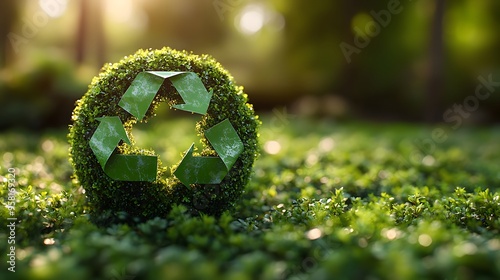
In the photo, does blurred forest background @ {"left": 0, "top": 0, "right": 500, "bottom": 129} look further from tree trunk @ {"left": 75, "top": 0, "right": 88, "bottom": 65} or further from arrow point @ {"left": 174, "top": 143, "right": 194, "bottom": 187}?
arrow point @ {"left": 174, "top": 143, "right": 194, "bottom": 187}

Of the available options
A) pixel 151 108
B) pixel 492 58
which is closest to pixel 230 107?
pixel 151 108

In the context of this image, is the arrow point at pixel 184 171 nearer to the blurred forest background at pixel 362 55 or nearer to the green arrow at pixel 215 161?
the green arrow at pixel 215 161

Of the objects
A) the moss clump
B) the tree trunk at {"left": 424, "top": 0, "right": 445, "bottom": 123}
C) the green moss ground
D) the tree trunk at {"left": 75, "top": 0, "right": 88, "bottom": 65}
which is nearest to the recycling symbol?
the moss clump

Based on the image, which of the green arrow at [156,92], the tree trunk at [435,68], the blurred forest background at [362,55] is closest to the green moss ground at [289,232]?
the green arrow at [156,92]

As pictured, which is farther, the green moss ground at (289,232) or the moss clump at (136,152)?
the moss clump at (136,152)

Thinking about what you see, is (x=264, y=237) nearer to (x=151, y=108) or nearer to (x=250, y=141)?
(x=250, y=141)

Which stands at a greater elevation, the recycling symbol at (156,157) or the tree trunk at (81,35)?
the tree trunk at (81,35)

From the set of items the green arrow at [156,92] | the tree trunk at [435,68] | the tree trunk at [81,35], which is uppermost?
the tree trunk at [81,35]
